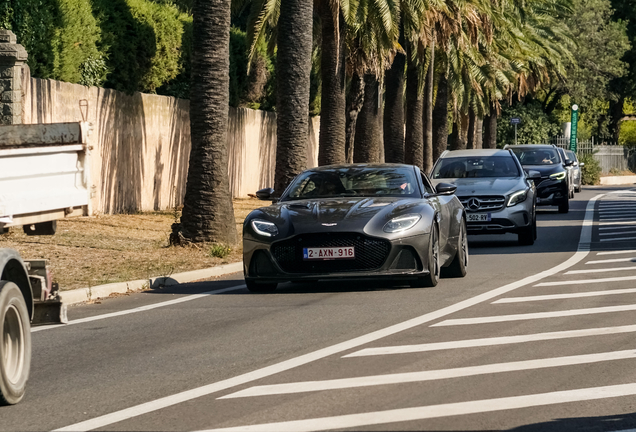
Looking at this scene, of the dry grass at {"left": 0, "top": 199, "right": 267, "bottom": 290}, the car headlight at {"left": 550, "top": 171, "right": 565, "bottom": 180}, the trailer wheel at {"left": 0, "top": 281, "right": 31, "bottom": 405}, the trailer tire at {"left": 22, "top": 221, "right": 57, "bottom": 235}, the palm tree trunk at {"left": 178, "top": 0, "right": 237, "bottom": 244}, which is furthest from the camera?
the car headlight at {"left": 550, "top": 171, "right": 565, "bottom": 180}

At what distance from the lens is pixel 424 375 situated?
26.3 ft

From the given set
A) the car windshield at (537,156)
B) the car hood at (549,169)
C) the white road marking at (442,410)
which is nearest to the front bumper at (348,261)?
the white road marking at (442,410)

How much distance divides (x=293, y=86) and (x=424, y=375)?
48.8 feet

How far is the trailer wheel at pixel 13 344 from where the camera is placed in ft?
23.7

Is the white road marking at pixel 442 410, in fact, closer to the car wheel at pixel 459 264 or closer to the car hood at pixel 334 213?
the car hood at pixel 334 213

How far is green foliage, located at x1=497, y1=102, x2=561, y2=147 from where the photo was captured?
80.1 metres

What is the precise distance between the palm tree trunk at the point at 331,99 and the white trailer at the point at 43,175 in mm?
18802

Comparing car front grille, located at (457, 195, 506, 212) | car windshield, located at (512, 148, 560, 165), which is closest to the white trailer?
car front grille, located at (457, 195, 506, 212)

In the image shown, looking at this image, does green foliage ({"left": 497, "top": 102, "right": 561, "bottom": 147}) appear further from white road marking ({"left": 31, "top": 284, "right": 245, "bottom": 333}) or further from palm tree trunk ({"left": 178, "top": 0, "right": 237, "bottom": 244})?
white road marking ({"left": 31, "top": 284, "right": 245, "bottom": 333})

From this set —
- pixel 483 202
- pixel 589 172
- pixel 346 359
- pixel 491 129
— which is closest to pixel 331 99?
pixel 483 202

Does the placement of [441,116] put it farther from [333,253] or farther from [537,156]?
[333,253]

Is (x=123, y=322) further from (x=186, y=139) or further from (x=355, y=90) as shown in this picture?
(x=355, y=90)

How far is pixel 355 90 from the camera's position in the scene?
33688mm

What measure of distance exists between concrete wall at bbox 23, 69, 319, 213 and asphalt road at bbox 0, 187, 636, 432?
838cm
